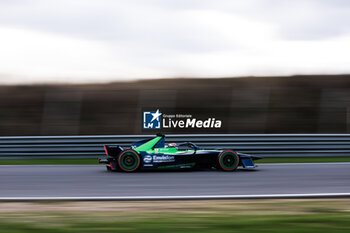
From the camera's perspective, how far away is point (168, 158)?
10508 millimetres

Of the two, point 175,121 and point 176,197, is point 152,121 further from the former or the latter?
point 176,197

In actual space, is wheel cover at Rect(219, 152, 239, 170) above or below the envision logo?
below

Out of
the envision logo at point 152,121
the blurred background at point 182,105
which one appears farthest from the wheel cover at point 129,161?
the blurred background at point 182,105

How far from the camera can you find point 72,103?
66.4 ft

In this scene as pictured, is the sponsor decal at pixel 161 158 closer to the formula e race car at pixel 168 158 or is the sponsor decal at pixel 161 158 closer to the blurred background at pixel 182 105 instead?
the formula e race car at pixel 168 158

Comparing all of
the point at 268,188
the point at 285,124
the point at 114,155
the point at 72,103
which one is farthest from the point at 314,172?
the point at 72,103

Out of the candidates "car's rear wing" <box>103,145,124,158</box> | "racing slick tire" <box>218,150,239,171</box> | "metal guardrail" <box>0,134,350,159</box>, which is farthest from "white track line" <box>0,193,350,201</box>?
"metal guardrail" <box>0,134,350,159</box>

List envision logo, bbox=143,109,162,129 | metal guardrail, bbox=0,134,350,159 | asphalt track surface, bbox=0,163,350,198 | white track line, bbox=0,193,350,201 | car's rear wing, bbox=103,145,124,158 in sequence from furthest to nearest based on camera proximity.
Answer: envision logo, bbox=143,109,162,129 → metal guardrail, bbox=0,134,350,159 → car's rear wing, bbox=103,145,124,158 → asphalt track surface, bbox=0,163,350,198 → white track line, bbox=0,193,350,201

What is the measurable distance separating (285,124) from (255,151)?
244 inches

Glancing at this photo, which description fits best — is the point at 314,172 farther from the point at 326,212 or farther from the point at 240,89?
the point at 240,89

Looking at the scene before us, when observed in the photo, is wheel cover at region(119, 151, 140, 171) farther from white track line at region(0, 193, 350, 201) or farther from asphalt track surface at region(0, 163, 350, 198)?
white track line at region(0, 193, 350, 201)

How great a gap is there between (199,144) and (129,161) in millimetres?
3310

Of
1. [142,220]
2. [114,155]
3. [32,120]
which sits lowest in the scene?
[142,220]

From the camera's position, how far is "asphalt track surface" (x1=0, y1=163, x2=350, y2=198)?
24.3ft
